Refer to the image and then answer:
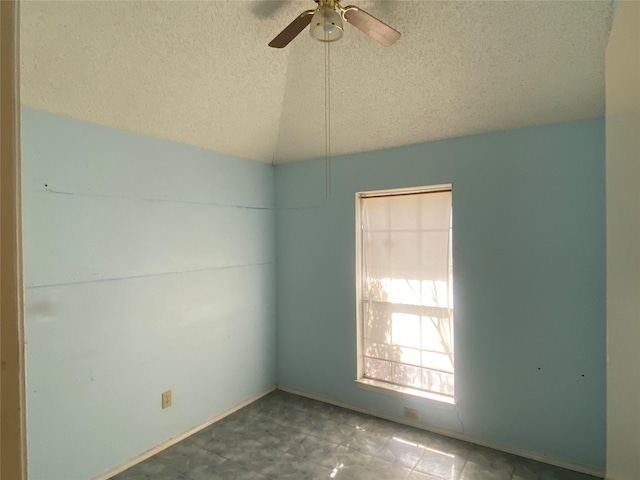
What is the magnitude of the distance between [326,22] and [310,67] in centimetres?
92

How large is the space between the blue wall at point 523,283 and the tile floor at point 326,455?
0.18 metres

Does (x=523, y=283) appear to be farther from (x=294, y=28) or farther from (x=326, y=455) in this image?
(x=294, y=28)

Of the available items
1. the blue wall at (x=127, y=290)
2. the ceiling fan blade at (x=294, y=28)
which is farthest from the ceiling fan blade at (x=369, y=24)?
the blue wall at (x=127, y=290)

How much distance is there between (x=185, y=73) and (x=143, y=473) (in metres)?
2.63

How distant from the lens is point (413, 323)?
2.97 meters

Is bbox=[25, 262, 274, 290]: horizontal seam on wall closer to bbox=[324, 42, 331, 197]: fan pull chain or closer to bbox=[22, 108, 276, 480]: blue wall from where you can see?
bbox=[22, 108, 276, 480]: blue wall

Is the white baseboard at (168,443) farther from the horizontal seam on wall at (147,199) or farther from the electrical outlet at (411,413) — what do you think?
the horizontal seam on wall at (147,199)

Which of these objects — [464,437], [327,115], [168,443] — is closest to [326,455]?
[464,437]

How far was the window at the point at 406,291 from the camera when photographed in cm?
284

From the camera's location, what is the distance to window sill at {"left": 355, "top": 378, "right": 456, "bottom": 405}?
2793 mm

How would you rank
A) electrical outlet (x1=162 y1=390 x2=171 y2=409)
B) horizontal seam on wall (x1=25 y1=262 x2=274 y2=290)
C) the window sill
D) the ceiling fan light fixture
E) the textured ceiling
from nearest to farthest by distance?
the ceiling fan light fixture → the textured ceiling → horizontal seam on wall (x1=25 y1=262 x2=274 y2=290) → electrical outlet (x1=162 y1=390 x2=171 y2=409) → the window sill

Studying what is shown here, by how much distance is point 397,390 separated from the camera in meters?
2.96

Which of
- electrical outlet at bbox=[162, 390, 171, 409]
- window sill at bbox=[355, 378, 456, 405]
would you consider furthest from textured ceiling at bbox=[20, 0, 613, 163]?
window sill at bbox=[355, 378, 456, 405]

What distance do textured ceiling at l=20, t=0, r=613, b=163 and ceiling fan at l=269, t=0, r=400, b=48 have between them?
1.09 ft
